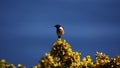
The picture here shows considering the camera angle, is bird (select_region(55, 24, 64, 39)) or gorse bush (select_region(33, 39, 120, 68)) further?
bird (select_region(55, 24, 64, 39))

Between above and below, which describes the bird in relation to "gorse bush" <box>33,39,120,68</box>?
above

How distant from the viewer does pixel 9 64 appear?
3894 cm

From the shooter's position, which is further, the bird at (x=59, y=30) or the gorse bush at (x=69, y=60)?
the bird at (x=59, y=30)

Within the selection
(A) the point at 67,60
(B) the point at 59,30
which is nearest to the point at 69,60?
(A) the point at 67,60

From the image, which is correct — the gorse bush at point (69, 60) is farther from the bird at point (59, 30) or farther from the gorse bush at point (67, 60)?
the bird at point (59, 30)

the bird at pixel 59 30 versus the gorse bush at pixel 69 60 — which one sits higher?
the bird at pixel 59 30

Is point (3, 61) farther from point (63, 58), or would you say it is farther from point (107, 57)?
point (107, 57)

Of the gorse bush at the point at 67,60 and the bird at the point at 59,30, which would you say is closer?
the gorse bush at the point at 67,60

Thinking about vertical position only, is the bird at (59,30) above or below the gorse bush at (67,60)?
above

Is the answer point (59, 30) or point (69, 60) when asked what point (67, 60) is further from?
point (59, 30)

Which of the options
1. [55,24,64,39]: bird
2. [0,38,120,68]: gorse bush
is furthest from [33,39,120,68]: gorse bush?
[55,24,64,39]: bird

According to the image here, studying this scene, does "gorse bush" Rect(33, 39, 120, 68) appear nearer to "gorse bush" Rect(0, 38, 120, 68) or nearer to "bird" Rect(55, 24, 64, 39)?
"gorse bush" Rect(0, 38, 120, 68)

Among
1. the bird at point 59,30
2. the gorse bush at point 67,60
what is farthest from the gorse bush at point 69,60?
the bird at point 59,30

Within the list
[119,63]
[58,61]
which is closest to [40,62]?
[58,61]
